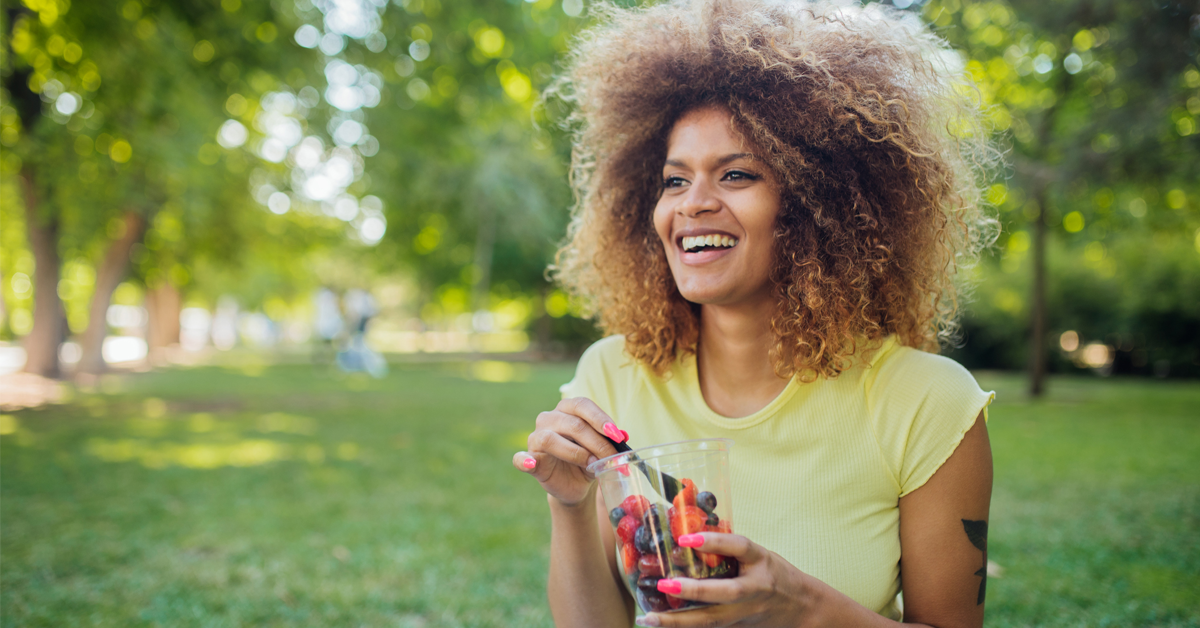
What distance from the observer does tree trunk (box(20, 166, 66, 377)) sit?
12.4 metres

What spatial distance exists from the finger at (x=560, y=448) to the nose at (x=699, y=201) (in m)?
0.61

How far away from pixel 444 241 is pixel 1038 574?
23829mm

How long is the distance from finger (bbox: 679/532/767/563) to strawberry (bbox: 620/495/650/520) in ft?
0.48

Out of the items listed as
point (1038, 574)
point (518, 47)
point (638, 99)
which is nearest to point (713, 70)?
point (638, 99)

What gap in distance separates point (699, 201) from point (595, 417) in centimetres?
59

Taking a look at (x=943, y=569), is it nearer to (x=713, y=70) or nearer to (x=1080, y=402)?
(x=713, y=70)

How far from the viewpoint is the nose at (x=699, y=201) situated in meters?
1.70

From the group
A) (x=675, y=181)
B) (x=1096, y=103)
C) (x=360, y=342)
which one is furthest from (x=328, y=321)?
(x=675, y=181)

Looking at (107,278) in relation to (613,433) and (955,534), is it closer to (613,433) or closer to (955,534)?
(613,433)

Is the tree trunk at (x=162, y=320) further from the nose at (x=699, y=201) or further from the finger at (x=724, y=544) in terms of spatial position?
the finger at (x=724, y=544)

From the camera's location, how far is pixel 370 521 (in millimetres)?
4848

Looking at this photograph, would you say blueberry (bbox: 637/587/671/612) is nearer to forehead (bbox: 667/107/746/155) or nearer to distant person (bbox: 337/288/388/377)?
forehead (bbox: 667/107/746/155)

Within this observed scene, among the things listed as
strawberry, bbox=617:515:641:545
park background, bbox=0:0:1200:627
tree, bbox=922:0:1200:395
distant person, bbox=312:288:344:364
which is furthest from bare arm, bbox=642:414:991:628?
distant person, bbox=312:288:344:364

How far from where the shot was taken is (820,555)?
157 cm
